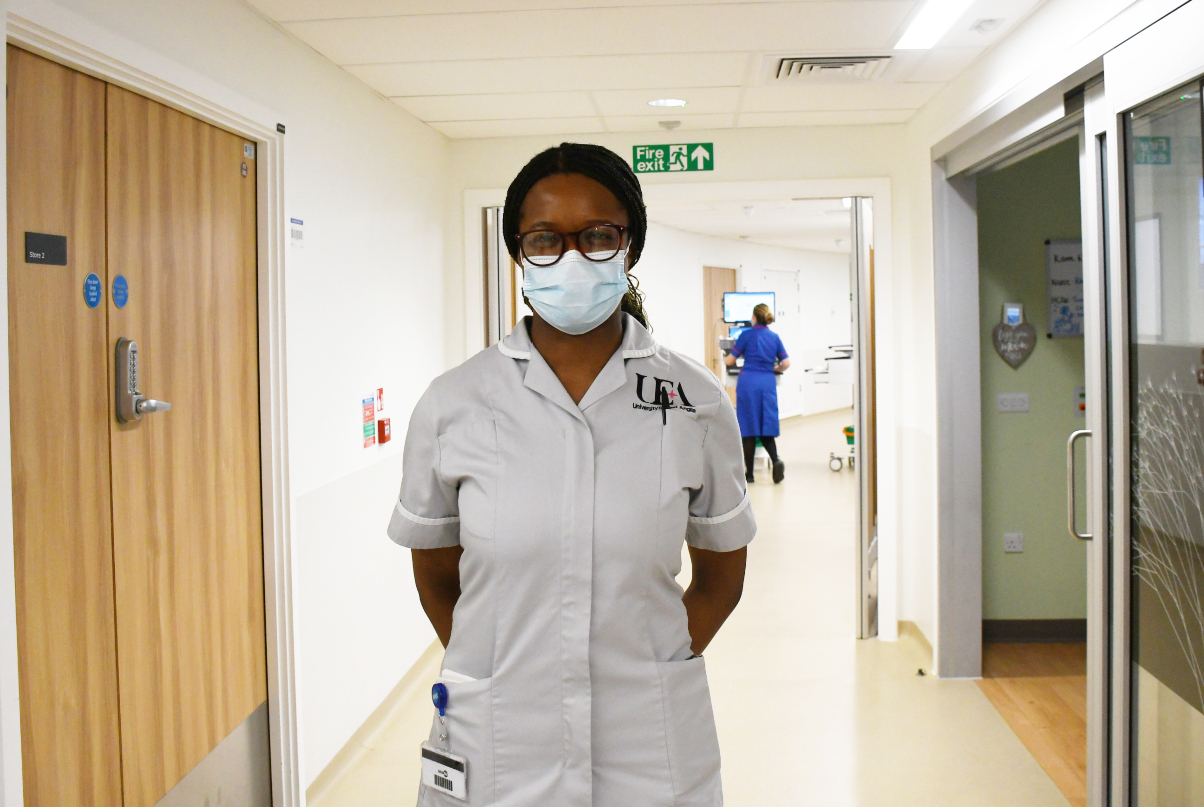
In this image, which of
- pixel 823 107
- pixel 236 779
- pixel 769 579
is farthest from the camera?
pixel 769 579

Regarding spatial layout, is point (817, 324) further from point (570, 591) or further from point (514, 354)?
point (570, 591)

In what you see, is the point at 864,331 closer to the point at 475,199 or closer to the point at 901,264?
the point at 901,264

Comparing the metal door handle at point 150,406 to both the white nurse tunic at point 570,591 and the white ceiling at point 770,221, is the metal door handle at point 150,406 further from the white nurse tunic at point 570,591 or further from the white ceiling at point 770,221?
the white ceiling at point 770,221

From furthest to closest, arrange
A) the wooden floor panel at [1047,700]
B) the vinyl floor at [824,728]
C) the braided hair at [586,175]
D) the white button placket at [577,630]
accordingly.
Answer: the wooden floor panel at [1047,700] < the vinyl floor at [824,728] < the braided hair at [586,175] < the white button placket at [577,630]

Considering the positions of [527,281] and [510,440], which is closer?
[510,440]

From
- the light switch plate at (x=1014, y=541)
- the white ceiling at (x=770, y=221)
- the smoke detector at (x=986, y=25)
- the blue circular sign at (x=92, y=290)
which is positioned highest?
the white ceiling at (x=770, y=221)

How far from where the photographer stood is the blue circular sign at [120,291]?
1948 millimetres

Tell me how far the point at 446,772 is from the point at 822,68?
A: 9.09 feet

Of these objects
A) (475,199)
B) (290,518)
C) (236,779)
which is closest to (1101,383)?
(290,518)

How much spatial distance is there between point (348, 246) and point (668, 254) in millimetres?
6299

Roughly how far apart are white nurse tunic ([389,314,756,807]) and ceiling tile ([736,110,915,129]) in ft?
9.77

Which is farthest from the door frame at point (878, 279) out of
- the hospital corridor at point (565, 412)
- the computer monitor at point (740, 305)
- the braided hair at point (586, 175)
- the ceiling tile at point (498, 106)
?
Result: the computer monitor at point (740, 305)

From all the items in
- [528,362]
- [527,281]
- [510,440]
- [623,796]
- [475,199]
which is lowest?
[623,796]

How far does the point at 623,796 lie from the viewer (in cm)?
124
